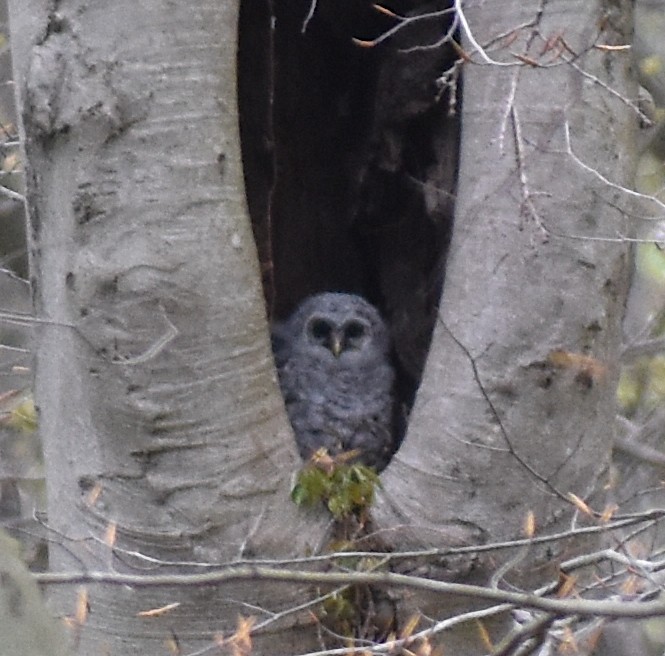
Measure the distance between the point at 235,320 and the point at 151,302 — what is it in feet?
0.52

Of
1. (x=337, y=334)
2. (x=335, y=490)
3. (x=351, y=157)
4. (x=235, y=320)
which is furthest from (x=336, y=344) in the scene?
(x=235, y=320)

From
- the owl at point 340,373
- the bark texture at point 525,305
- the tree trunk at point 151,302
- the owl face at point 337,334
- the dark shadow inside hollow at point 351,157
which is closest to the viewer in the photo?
the tree trunk at point 151,302

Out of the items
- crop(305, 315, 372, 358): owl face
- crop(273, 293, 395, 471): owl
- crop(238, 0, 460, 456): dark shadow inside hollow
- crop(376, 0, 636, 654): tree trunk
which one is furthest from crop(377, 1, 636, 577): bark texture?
crop(305, 315, 372, 358): owl face

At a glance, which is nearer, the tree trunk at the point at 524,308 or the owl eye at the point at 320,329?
the tree trunk at the point at 524,308

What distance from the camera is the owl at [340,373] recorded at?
9.59ft

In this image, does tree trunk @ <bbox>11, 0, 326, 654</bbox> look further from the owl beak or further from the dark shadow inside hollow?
the owl beak

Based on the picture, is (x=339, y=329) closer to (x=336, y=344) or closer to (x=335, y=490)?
(x=336, y=344)

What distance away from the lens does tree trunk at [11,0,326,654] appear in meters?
2.04

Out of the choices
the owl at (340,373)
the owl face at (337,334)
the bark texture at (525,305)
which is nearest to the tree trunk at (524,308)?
the bark texture at (525,305)

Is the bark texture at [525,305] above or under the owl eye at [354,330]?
above

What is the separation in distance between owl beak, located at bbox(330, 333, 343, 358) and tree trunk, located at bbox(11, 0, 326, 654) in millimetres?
974

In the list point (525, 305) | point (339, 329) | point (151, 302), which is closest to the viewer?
point (151, 302)

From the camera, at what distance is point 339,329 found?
3.09 m

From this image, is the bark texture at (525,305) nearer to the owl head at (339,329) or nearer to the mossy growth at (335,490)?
the mossy growth at (335,490)
